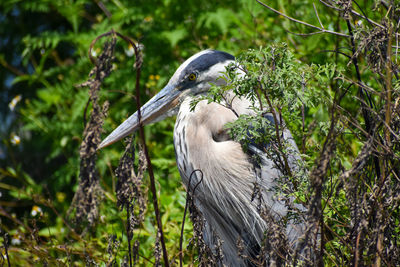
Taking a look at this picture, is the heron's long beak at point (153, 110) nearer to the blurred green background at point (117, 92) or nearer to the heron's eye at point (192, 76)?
the heron's eye at point (192, 76)

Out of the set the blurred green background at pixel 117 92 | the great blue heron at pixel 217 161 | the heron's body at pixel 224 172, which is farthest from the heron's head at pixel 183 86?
the blurred green background at pixel 117 92

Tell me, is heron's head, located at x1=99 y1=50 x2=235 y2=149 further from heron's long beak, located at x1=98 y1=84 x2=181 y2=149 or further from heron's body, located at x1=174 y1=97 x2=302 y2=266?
heron's body, located at x1=174 y1=97 x2=302 y2=266

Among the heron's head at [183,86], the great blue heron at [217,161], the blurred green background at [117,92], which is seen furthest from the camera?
the blurred green background at [117,92]

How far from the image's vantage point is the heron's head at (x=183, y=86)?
2.68 meters

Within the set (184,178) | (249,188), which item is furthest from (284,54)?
(184,178)

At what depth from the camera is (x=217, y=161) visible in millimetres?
2412

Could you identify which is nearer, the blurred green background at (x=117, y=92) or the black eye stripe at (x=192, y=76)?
the black eye stripe at (x=192, y=76)

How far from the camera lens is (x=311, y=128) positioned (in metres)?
1.57

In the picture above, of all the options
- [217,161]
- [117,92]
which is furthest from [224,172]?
[117,92]

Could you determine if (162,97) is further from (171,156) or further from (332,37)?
(332,37)

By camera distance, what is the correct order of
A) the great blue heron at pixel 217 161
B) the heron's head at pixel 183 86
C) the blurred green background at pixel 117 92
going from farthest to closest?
the blurred green background at pixel 117 92, the heron's head at pixel 183 86, the great blue heron at pixel 217 161

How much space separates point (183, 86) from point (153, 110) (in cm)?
23

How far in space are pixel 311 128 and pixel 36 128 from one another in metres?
3.11

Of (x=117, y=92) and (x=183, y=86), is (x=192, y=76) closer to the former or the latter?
(x=183, y=86)
